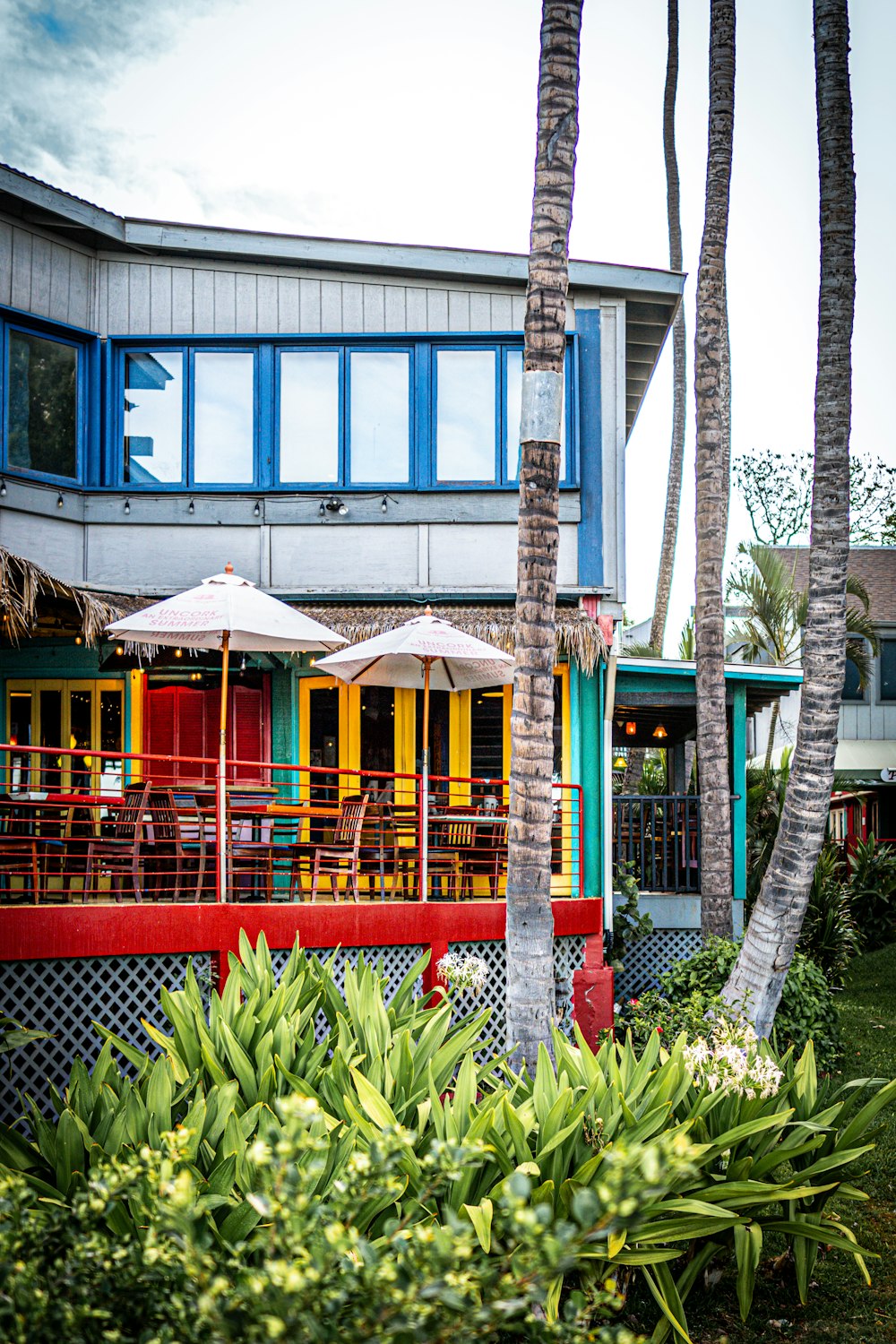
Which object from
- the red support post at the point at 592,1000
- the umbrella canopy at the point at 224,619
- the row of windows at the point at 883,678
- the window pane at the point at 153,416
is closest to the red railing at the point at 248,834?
the red support post at the point at 592,1000

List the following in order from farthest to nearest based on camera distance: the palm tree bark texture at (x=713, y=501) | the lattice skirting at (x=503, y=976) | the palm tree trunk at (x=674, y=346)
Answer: the palm tree trunk at (x=674, y=346) → the palm tree bark texture at (x=713, y=501) → the lattice skirting at (x=503, y=976)

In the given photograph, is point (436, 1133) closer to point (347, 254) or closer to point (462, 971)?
point (462, 971)

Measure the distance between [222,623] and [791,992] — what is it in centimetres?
587

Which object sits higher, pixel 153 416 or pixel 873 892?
pixel 153 416

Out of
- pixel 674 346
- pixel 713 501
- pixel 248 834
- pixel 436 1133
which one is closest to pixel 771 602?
pixel 674 346

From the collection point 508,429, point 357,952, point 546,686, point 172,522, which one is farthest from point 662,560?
point 546,686

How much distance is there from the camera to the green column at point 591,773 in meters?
11.7

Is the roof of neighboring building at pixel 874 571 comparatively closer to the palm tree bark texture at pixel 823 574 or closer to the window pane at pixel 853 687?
the window pane at pixel 853 687

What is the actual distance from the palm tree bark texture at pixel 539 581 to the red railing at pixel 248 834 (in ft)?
7.92

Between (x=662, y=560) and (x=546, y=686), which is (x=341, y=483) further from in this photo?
(x=662, y=560)

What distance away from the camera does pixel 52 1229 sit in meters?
2.69

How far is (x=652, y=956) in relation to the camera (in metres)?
12.6

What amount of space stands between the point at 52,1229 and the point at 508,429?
34.3ft

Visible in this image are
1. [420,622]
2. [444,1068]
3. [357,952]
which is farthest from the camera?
[420,622]
